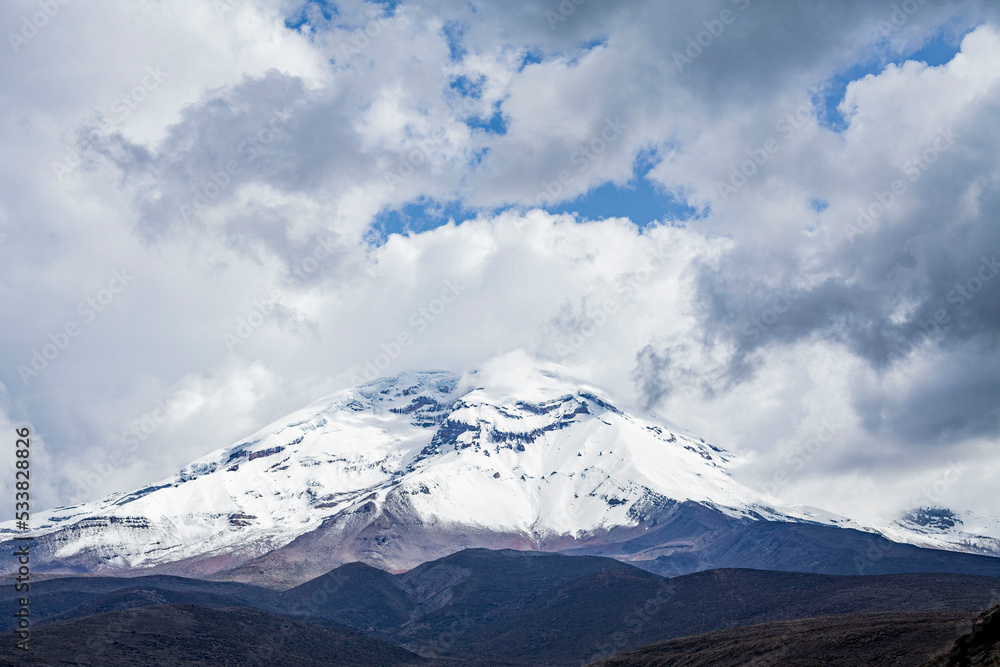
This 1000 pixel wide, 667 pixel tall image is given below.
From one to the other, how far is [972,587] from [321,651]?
12518 centimetres

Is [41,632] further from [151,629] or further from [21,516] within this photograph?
[21,516]

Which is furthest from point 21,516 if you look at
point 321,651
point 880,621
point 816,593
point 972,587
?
point 972,587

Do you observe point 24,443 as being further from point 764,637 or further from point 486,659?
point 486,659

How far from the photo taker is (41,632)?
144 m

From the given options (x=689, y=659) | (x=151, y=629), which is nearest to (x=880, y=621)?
(x=689, y=659)

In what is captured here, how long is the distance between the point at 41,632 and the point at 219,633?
30357mm

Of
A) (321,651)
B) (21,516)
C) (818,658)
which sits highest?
(21,516)

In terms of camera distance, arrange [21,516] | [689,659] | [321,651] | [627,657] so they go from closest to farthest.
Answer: [21,516] → [689,659] → [627,657] → [321,651]

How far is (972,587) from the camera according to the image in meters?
185

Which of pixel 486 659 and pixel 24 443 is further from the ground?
pixel 24 443

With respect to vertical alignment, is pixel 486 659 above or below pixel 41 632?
below

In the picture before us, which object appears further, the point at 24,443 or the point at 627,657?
the point at 627,657

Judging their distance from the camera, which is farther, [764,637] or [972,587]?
[972,587]

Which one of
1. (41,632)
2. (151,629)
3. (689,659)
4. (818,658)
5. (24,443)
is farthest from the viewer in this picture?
(151,629)
